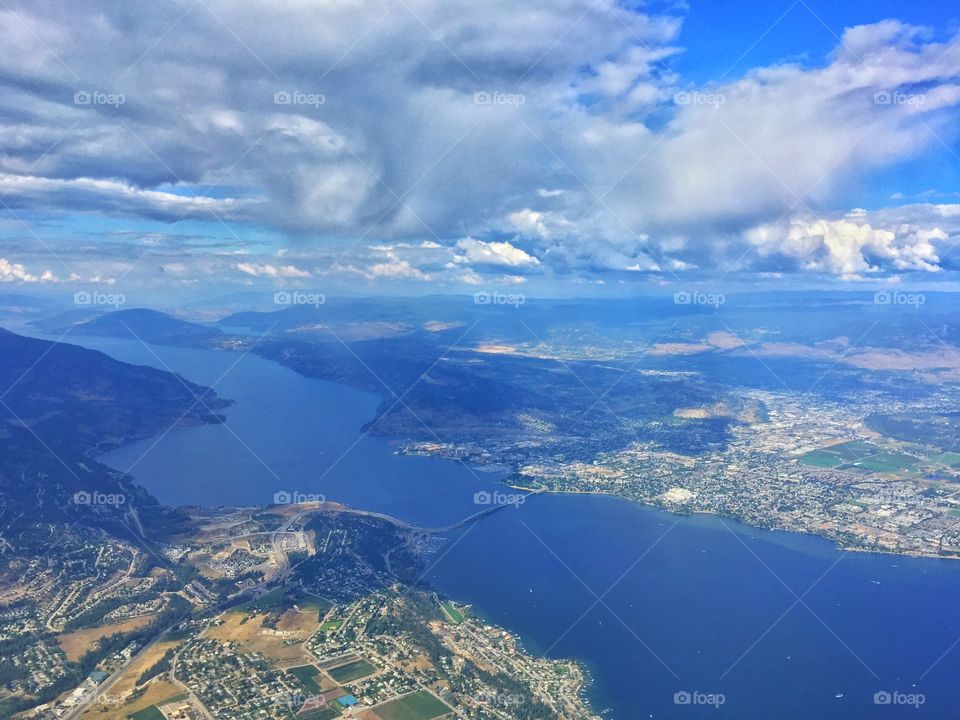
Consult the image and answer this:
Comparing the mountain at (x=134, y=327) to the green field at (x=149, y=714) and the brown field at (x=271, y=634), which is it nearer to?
the brown field at (x=271, y=634)

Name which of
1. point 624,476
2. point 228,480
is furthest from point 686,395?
point 228,480

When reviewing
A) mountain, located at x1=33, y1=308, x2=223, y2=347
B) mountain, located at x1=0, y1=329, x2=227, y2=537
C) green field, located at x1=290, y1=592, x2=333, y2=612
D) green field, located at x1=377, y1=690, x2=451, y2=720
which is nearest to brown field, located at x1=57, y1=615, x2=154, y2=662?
green field, located at x1=290, y1=592, x2=333, y2=612

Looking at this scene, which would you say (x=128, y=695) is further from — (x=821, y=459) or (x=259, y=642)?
(x=821, y=459)

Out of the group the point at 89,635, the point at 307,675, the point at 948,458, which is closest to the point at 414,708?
the point at 307,675

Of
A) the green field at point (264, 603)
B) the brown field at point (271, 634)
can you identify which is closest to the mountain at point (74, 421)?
the green field at point (264, 603)

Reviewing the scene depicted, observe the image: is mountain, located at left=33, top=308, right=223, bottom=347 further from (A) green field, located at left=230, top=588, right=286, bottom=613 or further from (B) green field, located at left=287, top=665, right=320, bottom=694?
(B) green field, located at left=287, top=665, right=320, bottom=694

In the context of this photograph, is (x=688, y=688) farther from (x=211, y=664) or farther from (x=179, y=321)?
(x=179, y=321)
